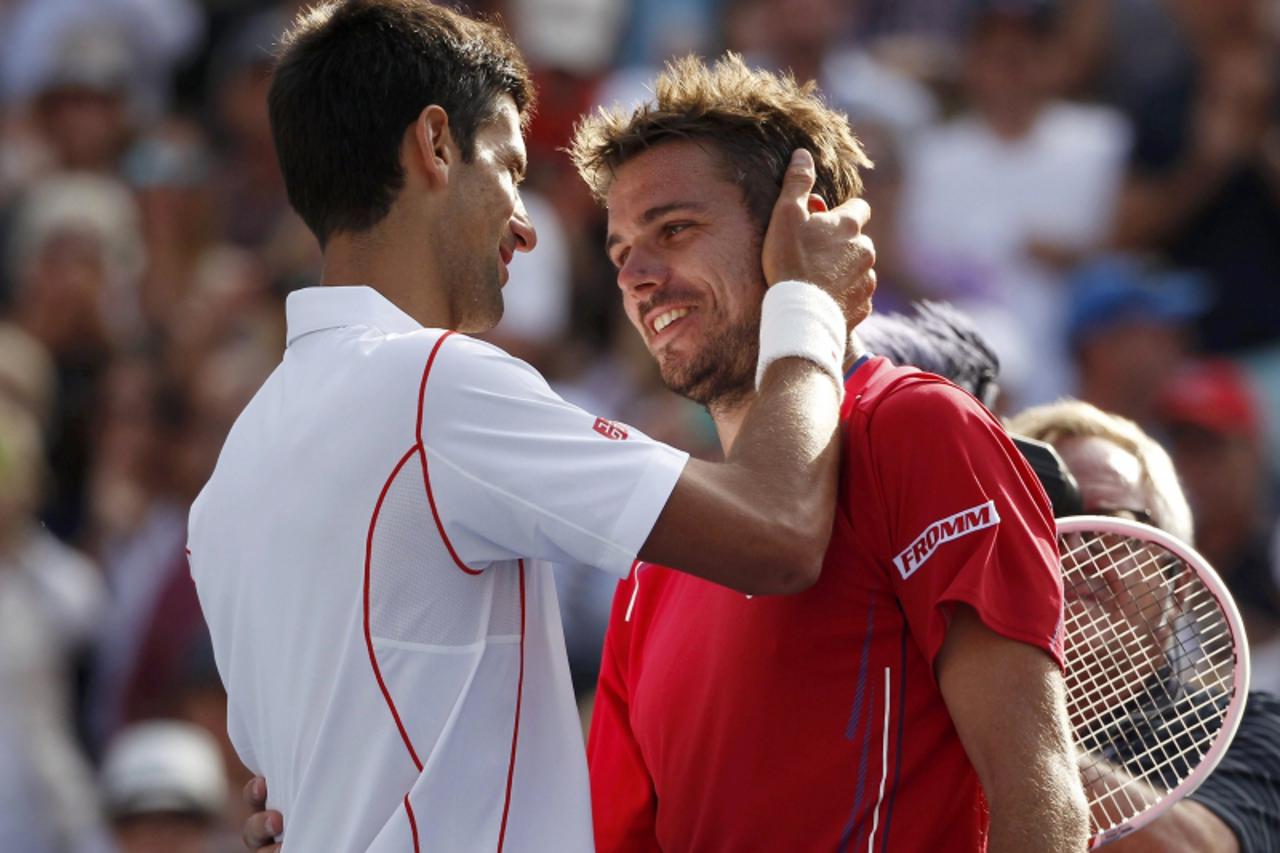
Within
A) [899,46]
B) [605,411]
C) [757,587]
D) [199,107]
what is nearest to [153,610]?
[605,411]

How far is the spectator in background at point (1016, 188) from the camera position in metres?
7.38

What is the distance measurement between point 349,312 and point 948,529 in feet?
3.21

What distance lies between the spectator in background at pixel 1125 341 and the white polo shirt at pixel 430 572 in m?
4.33

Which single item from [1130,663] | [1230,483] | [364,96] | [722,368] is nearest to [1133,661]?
[1130,663]

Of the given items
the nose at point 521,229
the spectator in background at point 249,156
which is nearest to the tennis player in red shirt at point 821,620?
the nose at point 521,229

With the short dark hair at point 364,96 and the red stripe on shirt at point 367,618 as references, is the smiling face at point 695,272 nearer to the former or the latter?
the short dark hair at point 364,96

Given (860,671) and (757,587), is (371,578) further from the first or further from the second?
(860,671)

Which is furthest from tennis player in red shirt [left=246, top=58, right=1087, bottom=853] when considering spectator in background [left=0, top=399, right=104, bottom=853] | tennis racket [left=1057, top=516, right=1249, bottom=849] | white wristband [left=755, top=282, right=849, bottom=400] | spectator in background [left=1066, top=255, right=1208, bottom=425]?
spectator in background [left=1066, top=255, right=1208, bottom=425]

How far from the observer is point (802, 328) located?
2.89 meters

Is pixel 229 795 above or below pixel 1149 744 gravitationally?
above

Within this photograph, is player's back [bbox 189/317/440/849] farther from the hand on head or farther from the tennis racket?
the tennis racket

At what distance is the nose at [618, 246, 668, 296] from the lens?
3277 millimetres

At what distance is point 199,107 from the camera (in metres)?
9.27

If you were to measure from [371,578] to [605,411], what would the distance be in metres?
4.74
